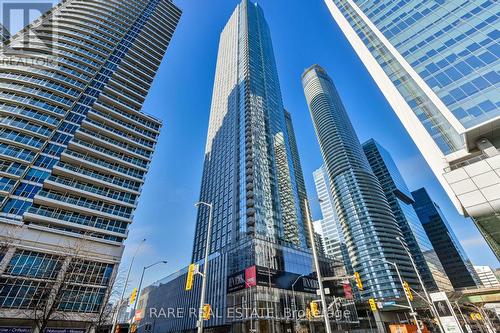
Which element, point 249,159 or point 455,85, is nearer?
point 455,85

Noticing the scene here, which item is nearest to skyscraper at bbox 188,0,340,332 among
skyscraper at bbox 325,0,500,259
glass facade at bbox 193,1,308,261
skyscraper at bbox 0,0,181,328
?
glass facade at bbox 193,1,308,261

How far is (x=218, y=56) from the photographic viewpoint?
148m

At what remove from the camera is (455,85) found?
2245 centimetres

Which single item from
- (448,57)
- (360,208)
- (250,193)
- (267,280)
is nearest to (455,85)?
(448,57)

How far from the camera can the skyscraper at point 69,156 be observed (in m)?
33.8

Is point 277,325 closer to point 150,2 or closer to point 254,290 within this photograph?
point 254,290

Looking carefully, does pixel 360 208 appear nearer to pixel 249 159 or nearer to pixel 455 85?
pixel 249 159

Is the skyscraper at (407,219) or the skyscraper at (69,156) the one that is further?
the skyscraper at (407,219)

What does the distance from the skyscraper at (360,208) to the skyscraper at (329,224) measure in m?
14.6

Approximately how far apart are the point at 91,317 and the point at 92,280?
5.17 metres

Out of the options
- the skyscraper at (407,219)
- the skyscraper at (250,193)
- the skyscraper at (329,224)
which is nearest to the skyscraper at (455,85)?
the skyscraper at (250,193)

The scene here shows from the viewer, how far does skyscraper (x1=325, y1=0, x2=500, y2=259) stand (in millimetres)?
18984

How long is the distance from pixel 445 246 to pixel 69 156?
225 m

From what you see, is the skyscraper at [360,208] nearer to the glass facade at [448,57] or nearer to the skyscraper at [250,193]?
the skyscraper at [250,193]
